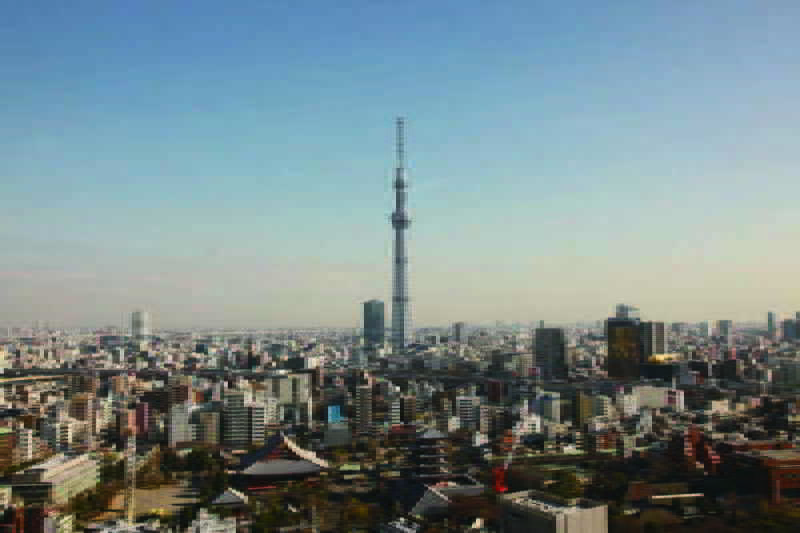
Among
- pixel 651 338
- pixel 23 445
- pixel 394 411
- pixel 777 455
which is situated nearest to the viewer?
pixel 777 455

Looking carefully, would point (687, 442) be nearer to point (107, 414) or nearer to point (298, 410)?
point (298, 410)

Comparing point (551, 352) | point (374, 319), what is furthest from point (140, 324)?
point (551, 352)

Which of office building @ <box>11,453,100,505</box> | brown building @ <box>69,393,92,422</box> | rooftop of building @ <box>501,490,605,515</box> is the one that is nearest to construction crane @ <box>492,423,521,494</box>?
rooftop of building @ <box>501,490,605,515</box>

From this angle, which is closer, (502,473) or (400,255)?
(502,473)

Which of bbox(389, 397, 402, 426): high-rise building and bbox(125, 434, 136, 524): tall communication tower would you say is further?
bbox(389, 397, 402, 426): high-rise building

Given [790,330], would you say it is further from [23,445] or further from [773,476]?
[23,445]

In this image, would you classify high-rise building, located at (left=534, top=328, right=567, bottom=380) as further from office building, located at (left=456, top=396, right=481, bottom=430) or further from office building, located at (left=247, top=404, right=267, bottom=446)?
office building, located at (left=247, top=404, right=267, bottom=446)

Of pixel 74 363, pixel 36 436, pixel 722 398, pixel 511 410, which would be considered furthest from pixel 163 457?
pixel 74 363
